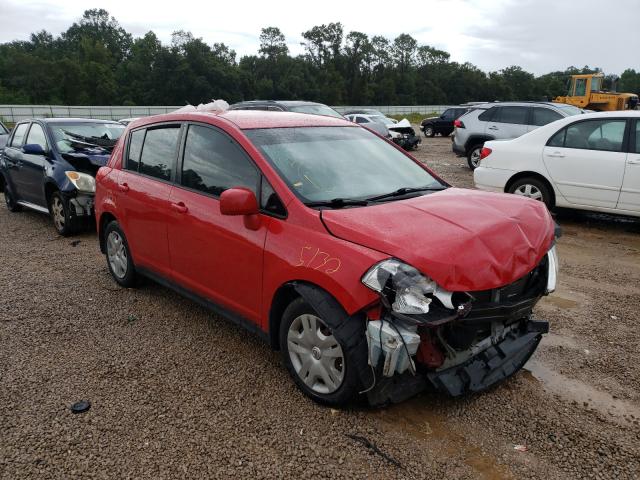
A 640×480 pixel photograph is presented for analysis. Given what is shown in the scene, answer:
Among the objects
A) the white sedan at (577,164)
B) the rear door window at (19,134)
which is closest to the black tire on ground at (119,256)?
the rear door window at (19,134)

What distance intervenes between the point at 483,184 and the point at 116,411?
6792 mm

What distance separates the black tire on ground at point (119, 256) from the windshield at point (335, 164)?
2.17 m

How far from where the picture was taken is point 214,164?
12.7ft

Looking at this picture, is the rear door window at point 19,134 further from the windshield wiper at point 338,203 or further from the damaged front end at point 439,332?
the damaged front end at point 439,332

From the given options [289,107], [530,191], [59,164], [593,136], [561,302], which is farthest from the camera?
[289,107]

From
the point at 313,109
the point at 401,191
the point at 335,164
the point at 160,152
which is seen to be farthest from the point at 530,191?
the point at 313,109

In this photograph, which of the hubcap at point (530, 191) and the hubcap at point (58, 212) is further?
the hubcap at point (530, 191)

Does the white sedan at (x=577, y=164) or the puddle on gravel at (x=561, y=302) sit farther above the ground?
the white sedan at (x=577, y=164)

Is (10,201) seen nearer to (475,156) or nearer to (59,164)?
(59,164)

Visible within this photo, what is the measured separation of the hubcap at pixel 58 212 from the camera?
24.6ft

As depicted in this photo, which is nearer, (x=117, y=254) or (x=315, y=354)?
(x=315, y=354)

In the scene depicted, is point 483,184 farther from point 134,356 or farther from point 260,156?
point 134,356

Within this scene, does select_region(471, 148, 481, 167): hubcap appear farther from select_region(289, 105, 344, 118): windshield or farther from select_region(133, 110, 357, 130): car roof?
select_region(133, 110, 357, 130): car roof

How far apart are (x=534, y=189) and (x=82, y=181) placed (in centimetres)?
661
